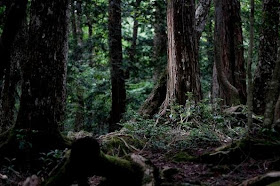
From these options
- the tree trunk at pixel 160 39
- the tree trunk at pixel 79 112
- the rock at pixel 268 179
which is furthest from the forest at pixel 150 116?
the tree trunk at pixel 160 39

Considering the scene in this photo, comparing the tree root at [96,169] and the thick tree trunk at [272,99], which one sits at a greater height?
the thick tree trunk at [272,99]

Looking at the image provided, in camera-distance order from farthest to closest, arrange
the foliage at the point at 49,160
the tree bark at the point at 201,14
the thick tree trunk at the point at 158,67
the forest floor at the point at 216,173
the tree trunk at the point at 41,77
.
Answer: the tree bark at the point at 201,14
the thick tree trunk at the point at 158,67
the tree trunk at the point at 41,77
the foliage at the point at 49,160
the forest floor at the point at 216,173

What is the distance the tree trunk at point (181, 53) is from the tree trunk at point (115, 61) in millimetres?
3459

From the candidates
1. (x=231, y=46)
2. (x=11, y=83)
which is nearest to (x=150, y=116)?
(x=231, y=46)

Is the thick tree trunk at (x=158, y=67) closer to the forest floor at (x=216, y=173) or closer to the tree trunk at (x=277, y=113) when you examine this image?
the forest floor at (x=216, y=173)

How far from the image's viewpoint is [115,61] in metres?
13.0

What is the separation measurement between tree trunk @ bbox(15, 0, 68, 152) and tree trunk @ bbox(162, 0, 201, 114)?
392cm

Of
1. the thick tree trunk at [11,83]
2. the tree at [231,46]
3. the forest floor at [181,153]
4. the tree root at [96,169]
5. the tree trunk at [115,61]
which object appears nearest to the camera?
the tree root at [96,169]

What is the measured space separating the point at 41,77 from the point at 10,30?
254 cm

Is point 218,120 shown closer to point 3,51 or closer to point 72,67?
point 3,51

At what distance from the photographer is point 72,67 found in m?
12.4

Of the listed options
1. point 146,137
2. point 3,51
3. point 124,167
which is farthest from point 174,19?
point 3,51

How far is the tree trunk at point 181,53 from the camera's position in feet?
30.9

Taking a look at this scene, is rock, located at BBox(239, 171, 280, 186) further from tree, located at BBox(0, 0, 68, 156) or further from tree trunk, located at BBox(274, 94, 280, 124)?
tree, located at BBox(0, 0, 68, 156)
